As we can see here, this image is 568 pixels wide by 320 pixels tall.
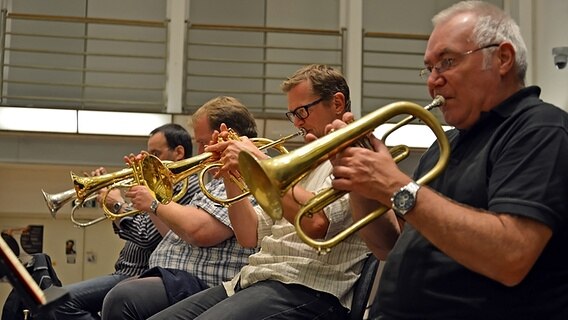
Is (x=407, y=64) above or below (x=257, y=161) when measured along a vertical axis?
above

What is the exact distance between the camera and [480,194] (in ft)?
5.91

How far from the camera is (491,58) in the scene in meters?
1.90

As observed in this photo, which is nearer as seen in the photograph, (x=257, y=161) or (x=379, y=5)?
(x=257, y=161)

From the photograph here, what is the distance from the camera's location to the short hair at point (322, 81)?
2686 millimetres

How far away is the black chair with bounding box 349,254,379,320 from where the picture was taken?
2334mm

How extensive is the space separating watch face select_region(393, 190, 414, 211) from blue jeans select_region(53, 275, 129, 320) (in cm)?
235

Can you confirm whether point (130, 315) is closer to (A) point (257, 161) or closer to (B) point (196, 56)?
(A) point (257, 161)

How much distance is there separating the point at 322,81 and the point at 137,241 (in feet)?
4.72

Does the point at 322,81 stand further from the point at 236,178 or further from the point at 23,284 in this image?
the point at 23,284

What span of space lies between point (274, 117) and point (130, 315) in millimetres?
4405

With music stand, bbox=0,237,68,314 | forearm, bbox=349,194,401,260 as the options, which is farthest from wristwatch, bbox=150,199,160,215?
music stand, bbox=0,237,68,314

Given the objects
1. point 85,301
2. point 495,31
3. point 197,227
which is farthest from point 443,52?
point 85,301

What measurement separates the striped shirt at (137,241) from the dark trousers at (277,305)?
1218mm

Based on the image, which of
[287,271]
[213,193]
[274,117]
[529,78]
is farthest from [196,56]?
[287,271]
